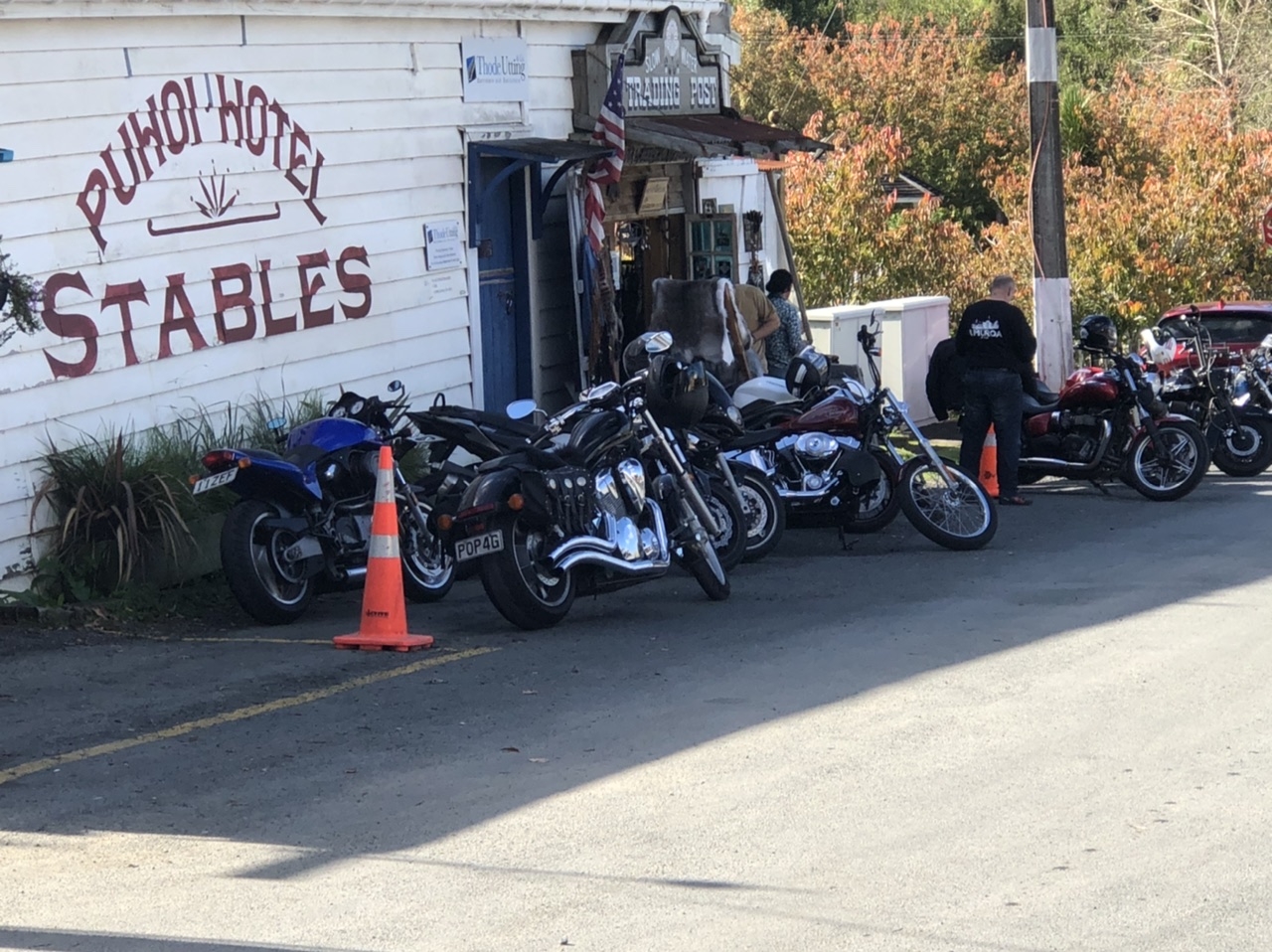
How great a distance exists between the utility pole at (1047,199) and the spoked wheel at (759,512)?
23.9ft

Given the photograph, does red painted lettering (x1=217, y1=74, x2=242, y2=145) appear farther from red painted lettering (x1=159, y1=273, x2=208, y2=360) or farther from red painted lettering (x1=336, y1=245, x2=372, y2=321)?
red painted lettering (x1=336, y1=245, x2=372, y2=321)

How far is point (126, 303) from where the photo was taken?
39.0ft

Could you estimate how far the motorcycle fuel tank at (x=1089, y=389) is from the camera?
15.5 meters

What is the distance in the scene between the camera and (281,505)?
35.0ft

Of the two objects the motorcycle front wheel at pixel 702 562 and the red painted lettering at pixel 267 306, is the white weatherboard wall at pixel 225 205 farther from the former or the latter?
the motorcycle front wheel at pixel 702 562

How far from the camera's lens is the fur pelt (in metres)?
16.6

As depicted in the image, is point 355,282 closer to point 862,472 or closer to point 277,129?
point 277,129

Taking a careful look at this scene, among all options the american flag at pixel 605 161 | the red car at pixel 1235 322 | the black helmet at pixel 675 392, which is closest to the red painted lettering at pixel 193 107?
the black helmet at pixel 675 392

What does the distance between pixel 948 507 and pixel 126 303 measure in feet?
18.1

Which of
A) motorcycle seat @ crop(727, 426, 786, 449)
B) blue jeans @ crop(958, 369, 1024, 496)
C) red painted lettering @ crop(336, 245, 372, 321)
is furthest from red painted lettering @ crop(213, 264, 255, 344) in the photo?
blue jeans @ crop(958, 369, 1024, 496)

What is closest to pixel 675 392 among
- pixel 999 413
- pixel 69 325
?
pixel 69 325

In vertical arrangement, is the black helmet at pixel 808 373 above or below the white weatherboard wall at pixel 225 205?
below

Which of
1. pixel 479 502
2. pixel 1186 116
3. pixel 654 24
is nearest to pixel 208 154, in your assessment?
pixel 479 502

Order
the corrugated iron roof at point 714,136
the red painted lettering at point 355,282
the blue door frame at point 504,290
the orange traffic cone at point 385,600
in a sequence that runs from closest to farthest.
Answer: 1. the orange traffic cone at point 385,600
2. the red painted lettering at point 355,282
3. the blue door frame at point 504,290
4. the corrugated iron roof at point 714,136
